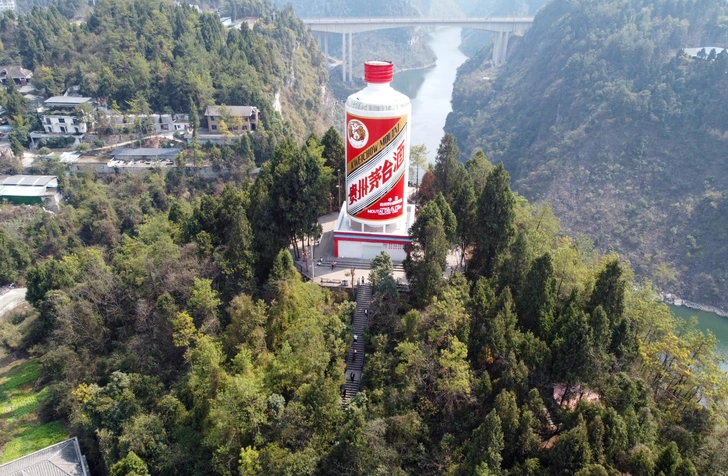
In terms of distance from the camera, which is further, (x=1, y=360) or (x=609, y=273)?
(x=1, y=360)

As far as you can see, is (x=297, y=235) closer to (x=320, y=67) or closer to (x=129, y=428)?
(x=129, y=428)

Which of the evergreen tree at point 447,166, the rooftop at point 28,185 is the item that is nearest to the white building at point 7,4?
the rooftop at point 28,185

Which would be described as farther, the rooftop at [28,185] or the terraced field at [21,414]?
the rooftop at [28,185]

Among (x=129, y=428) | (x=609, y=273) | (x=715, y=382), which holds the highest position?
(x=609, y=273)

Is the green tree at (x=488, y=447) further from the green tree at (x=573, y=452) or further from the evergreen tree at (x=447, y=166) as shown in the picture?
the evergreen tree at (x=447, y=166)

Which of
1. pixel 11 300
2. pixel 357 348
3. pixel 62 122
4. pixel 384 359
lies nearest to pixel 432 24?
pixel 62 122

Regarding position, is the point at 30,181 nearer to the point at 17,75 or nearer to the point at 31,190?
the point at 31,190

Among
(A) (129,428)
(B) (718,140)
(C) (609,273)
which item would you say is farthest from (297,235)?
(B) (718,140)
